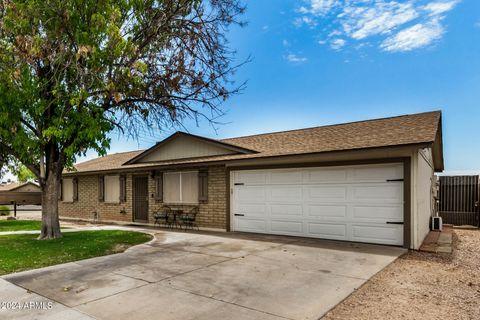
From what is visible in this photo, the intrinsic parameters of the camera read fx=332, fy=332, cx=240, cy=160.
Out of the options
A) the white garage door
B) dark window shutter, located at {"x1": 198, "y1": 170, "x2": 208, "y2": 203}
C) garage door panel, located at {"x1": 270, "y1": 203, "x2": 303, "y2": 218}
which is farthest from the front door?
garage door panel, located at {"x1": 270, "y1": 203, "x2": 303, "y2": 218}

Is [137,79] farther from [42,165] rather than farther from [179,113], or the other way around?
[42,165]

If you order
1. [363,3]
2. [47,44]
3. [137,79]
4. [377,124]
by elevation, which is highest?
[363,3]

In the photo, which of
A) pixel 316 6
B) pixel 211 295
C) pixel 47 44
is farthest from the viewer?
pixel 316 6

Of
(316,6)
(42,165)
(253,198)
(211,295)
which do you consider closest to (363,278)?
(211,295)

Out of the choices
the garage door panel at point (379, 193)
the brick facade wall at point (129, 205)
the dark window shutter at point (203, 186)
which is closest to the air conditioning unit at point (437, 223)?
the garage door panel at point (379, 193)

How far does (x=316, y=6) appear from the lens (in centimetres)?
1008

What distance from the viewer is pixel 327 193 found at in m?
9.78

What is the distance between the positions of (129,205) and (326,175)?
31.2 ft

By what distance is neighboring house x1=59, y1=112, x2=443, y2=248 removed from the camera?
28.4ft

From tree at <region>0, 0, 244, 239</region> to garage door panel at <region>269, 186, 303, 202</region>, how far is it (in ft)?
11.0

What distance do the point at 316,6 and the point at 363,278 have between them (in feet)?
26.2

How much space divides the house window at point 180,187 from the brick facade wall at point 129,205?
379 mm

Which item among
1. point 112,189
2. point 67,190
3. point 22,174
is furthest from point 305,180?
point 22,174

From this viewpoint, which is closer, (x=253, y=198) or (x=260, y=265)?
(x=260, y=265)
